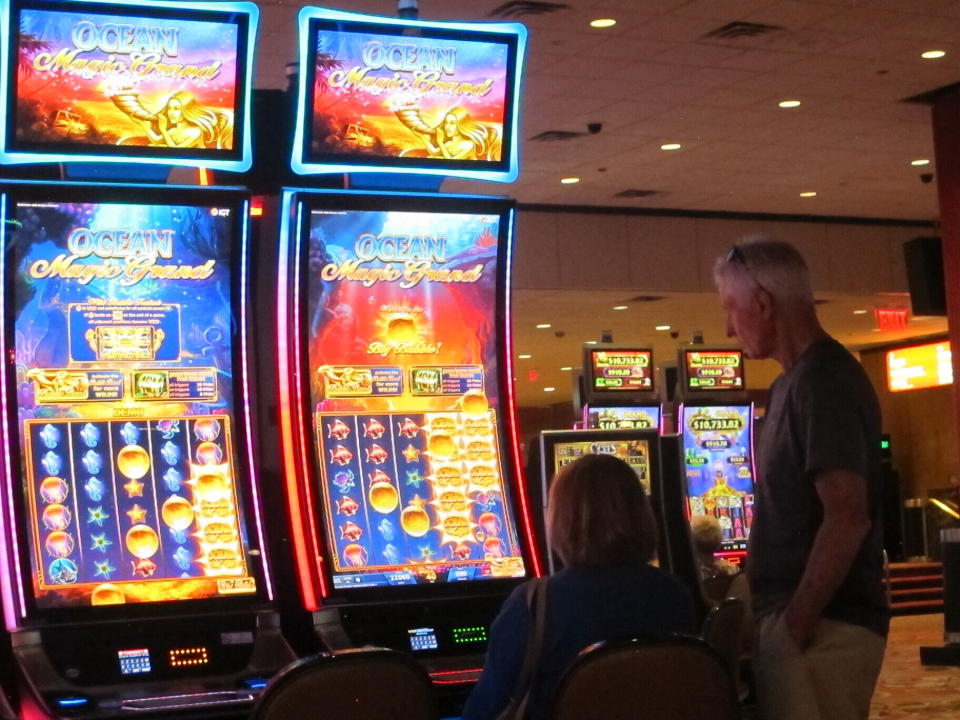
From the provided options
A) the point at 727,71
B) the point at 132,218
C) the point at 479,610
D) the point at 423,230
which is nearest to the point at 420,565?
the point at 479,610

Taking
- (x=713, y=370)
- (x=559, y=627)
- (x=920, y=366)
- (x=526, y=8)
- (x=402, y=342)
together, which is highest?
(x=526, y=8)

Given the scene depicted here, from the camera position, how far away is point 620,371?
10422 mm

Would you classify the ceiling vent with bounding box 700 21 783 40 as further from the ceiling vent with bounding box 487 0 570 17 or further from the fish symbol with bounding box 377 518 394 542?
the fish symbol with bounding box 377 518 394 542

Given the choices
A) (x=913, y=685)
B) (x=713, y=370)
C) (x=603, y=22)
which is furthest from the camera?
(x=713, y=370)

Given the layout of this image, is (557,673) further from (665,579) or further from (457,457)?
(457,457)

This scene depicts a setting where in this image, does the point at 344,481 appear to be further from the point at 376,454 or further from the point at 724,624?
the point at 724,624

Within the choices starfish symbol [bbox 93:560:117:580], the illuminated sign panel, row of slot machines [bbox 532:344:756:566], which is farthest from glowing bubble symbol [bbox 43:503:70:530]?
the illuminated sign panel

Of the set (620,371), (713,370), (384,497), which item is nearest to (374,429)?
(384,497)

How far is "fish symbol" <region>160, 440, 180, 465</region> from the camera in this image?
134 inches

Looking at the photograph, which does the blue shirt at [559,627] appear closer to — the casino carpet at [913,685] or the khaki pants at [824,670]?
the khaki pants at [824,670]

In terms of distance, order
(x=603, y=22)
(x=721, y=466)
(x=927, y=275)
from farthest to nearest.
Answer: (x=721, y=466)
(x=927, y=275)
(x=603, y=22)

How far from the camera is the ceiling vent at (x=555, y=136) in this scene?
1015 centimetres

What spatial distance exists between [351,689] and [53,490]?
1225 mm

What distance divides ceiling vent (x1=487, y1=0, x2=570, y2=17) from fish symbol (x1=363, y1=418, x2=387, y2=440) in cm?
410
